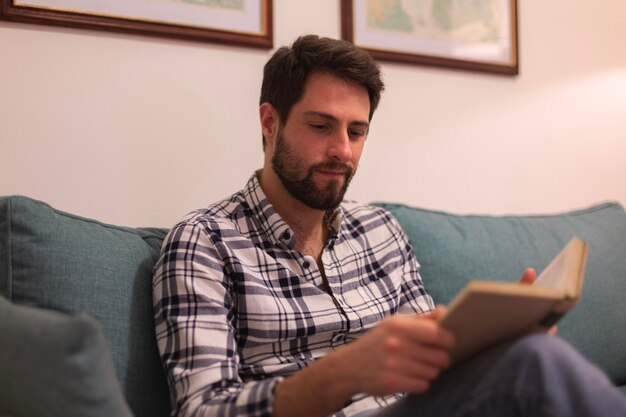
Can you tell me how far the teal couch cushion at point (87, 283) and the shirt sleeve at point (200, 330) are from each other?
47 mm

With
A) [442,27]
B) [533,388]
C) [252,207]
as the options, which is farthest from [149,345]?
[442,27]

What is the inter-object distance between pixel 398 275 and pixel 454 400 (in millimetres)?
662

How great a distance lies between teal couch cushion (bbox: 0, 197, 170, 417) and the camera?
1048 millimetres

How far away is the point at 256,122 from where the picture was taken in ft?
5.40

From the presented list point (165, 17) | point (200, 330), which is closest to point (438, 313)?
point (200, 330)

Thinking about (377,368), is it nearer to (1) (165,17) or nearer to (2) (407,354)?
(2) (407,354)

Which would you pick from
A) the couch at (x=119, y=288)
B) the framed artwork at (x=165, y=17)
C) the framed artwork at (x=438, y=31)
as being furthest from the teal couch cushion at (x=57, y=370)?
the framed artwork at (x=438, y=31)

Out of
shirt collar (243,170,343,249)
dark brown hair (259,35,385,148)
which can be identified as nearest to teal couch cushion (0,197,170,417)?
shirt collar (243,170,343,249)

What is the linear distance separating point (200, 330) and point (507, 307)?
0.52 m

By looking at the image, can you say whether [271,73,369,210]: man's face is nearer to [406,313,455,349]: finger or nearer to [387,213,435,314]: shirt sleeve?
[387,213,435,314]: shirt sleeve

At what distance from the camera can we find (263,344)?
1141mm

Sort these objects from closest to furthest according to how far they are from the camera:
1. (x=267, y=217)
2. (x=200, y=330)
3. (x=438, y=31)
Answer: (x=200, y=330) < (x=267, y=217) < (x=438, y=31)

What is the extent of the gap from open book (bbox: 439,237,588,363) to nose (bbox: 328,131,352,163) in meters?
0.59

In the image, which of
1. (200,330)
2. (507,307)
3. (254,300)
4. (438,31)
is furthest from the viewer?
(438,31)
